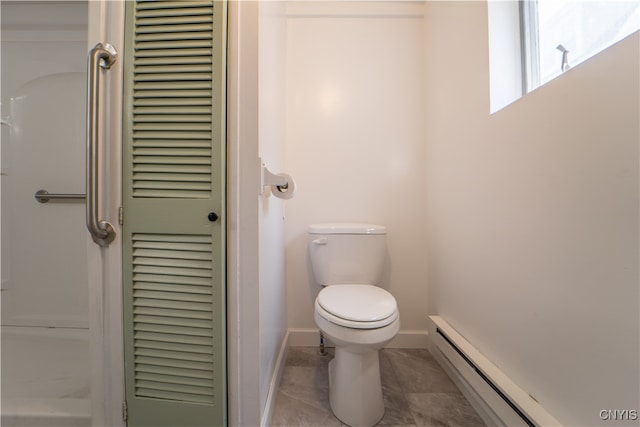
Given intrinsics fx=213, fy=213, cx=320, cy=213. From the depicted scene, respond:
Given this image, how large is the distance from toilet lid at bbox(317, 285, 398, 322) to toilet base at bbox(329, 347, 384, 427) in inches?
6.6

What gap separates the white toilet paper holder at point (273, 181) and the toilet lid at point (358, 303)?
0.48m

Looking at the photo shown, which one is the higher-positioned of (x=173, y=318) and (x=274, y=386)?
(x=173, y=318)

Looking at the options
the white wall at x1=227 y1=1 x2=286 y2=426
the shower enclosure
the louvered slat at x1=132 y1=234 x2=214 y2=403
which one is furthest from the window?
the shower enclosure

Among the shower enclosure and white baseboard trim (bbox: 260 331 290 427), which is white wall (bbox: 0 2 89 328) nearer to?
the shower enclosure

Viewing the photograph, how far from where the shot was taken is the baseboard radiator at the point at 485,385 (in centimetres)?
64

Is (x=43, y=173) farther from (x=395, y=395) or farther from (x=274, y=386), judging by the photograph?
(x=395, y=395)

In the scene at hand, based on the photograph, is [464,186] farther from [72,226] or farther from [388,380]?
[72,226]

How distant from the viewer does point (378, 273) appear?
3.93ft

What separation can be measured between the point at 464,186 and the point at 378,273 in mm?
616

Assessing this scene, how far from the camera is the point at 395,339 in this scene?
1318 mm

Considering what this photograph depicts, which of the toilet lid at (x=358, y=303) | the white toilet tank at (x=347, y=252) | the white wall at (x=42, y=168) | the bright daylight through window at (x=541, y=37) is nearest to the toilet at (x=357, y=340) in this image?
the toilet lid at (x=358, y=303)

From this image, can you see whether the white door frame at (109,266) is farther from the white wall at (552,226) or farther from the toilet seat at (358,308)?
the white wall at (552,226)

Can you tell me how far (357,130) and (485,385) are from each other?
1.36 meters

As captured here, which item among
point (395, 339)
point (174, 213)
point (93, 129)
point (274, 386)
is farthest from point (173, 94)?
point (395, 339)
